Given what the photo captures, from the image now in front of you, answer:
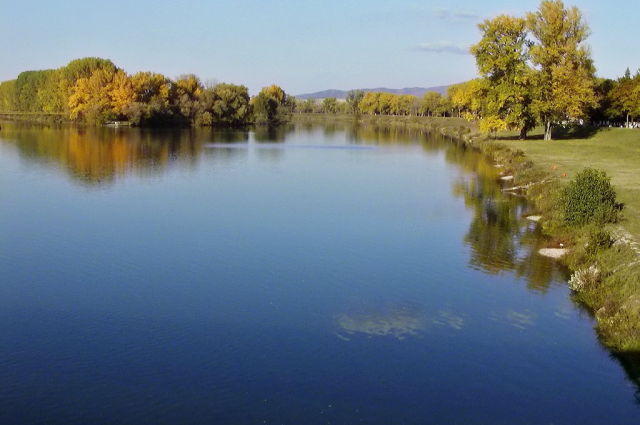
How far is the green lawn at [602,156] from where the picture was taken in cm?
2206

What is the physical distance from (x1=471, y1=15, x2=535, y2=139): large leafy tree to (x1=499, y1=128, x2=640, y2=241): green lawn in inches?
90.0

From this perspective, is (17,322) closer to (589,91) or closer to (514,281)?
(514,281)

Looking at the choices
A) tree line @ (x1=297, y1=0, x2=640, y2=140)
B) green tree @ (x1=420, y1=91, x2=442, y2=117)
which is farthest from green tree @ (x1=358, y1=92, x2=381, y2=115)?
tree line @ (x1=297, y1=0, x2=640, y2=140)

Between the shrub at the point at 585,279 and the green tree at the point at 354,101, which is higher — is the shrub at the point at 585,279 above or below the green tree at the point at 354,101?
below

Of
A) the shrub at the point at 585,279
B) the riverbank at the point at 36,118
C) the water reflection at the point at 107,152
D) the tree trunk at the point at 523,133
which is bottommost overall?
the shrub at the point at 585,279

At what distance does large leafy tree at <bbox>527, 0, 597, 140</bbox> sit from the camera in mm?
46688

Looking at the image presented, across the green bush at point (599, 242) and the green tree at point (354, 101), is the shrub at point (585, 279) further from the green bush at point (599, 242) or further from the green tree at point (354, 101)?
the green tree at point (354, 101)

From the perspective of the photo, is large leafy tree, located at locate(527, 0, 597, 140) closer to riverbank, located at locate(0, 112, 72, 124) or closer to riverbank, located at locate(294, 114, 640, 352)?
riverbank, located at locate(294, 114, 640, 352)

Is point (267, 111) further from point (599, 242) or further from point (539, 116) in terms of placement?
point (599, 242)

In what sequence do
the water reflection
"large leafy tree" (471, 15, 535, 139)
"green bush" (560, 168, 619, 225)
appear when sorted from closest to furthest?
"green bush" (560, 168, 619, 225) < the water reflection < "large leafy tree" (471, 15, 535, 139)

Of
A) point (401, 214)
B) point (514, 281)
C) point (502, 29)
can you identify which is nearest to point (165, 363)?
point (514, 281)

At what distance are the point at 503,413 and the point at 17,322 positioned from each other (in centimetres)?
916

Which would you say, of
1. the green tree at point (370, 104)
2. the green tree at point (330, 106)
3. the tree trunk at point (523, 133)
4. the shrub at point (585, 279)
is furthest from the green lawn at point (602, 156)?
the green tree at point (330, 106)

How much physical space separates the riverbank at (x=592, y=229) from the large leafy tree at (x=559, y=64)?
8.48 feet
